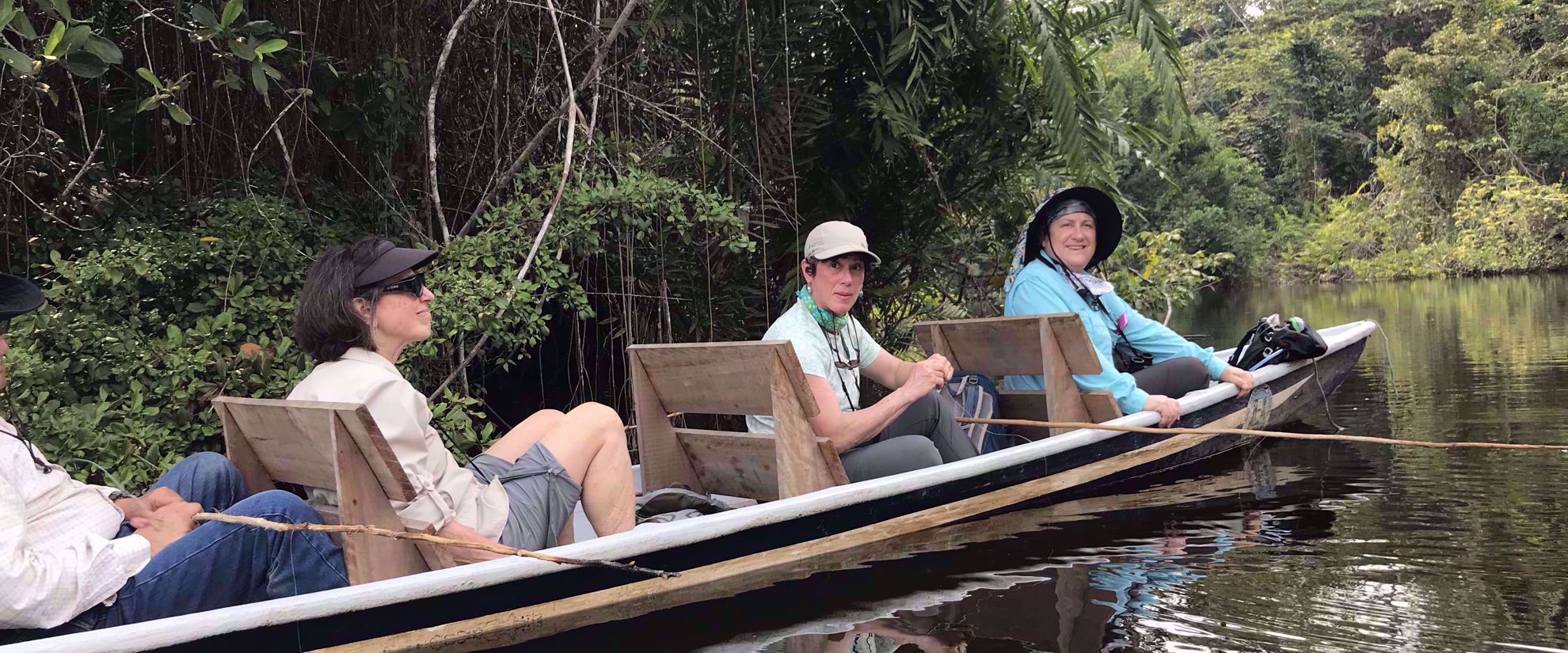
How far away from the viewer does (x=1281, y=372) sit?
19.5 ft

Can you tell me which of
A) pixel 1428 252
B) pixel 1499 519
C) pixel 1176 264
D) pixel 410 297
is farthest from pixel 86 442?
pixel 1428 252

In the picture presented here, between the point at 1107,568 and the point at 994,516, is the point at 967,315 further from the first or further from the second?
the point at 1107,568

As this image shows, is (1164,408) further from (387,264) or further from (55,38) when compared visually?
(55,38)

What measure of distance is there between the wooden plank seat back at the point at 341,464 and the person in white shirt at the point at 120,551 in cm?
9

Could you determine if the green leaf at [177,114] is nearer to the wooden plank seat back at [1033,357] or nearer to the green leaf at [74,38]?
the green leaf at [74,38]

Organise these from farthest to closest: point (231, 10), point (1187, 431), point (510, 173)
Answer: point (510, 173) < point (1187, 431) < point (231, 10)

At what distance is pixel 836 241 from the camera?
384 centimetres

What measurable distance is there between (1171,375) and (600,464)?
3.02m

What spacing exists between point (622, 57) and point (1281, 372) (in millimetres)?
3487

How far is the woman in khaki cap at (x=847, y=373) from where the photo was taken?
12.7ft

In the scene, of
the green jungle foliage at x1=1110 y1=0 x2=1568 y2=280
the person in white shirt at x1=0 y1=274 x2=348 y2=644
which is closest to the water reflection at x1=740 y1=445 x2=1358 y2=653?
the person in white shirt at x1=0 y1=274 x2=348 y2=644

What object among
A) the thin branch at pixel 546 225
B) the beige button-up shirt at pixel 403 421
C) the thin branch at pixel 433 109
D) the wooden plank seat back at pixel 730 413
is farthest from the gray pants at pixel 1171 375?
the beige button-up shirt at pixel 403 421

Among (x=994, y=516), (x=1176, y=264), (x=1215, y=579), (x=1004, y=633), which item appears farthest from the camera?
(x=1176, y=264)

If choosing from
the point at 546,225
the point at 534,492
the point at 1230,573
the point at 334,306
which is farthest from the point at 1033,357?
the point at 334,306
